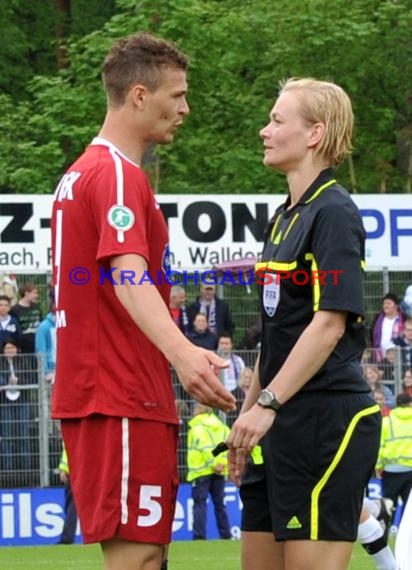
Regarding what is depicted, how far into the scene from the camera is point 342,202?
5297mm

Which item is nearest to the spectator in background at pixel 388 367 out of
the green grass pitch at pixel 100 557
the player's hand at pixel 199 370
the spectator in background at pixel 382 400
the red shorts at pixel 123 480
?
the spectator in background at pixel 382 400

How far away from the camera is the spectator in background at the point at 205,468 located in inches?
702

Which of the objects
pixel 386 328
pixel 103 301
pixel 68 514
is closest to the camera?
pixel 103 301

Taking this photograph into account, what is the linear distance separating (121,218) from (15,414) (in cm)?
1316

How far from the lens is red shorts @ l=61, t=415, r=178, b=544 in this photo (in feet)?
16.3

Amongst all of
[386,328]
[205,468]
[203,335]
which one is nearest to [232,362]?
[203,335]

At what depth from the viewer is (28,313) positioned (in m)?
17.8

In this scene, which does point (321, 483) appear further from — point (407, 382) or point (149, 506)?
point (407, 382)

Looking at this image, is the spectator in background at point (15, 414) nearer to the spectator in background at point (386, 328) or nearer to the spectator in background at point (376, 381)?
the spectator in background at point (376, 381)

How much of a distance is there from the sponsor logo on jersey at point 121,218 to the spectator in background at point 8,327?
12.7m

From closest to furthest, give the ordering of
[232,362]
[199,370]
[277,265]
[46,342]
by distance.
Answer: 1. [199,370]
2. [277,265]
3. [232,362]
4. [46,342]

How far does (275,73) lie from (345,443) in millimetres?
24160

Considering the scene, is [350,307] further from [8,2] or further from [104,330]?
[8,2]

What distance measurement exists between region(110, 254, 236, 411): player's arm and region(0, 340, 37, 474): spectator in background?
512 inches
